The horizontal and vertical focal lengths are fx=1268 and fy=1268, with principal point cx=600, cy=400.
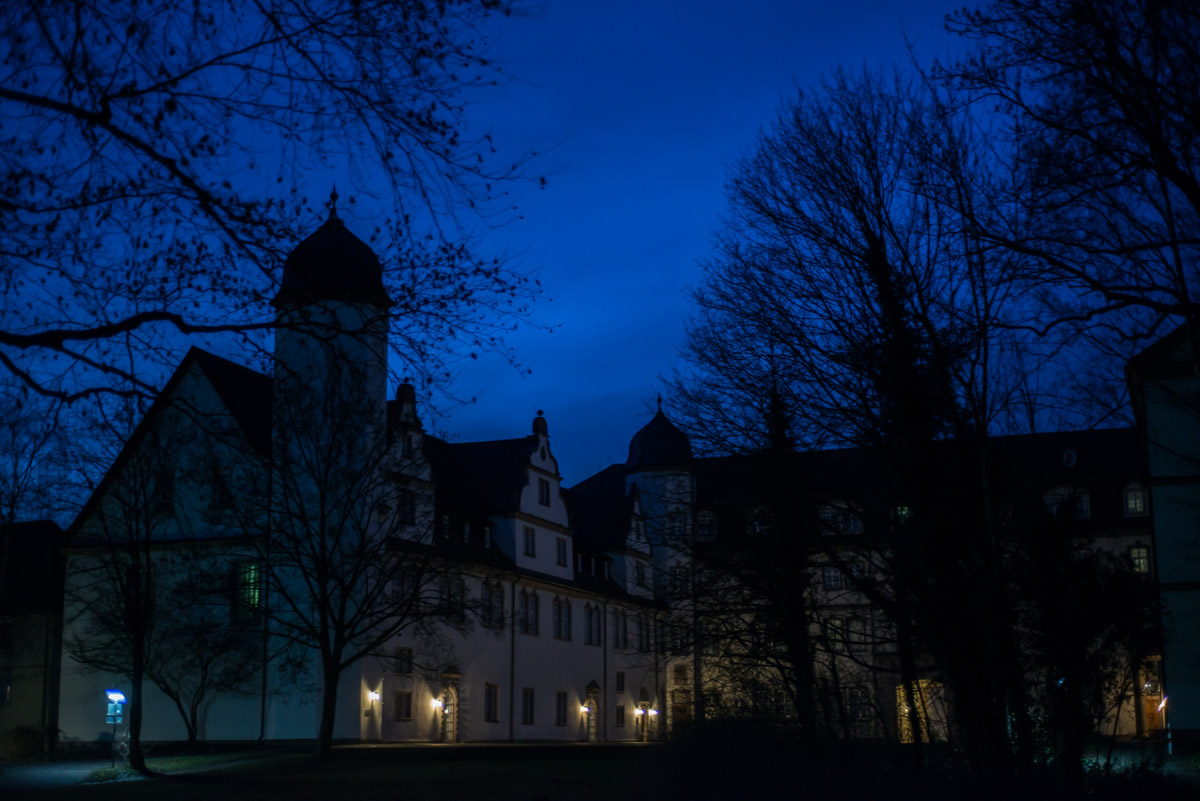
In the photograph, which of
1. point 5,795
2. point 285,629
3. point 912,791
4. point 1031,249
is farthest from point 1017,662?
point 285,629

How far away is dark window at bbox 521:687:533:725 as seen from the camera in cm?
4903

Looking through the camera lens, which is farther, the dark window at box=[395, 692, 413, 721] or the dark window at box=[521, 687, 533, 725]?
the dark window at box=[521, 687, 533, 725]

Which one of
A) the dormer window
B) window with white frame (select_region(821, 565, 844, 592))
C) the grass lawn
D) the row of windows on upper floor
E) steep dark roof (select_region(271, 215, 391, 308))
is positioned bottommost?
the grass lawn

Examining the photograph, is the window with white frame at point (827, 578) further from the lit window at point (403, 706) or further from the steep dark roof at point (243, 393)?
the steep dark roof at point (243, 393)

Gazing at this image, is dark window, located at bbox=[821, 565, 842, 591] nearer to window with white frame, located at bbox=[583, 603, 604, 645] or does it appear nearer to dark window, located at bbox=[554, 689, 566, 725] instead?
dark window, located at bbox=[554, 689, 566, 725]

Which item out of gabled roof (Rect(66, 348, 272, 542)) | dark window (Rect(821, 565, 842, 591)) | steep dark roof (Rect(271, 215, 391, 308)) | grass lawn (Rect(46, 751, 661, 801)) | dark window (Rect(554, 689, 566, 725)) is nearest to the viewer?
steep dark roof (Rect(271, 215, 391, 308))

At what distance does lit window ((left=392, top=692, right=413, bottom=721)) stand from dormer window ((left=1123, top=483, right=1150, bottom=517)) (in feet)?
122

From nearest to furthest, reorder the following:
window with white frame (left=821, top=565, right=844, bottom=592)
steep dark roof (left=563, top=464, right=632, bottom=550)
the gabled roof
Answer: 1. window with white frame (left=821, top=565, right=844, bottom=592)
2. the gabled roof
3. steep dark roof (left=563, top=464, right=632, bottom=550)

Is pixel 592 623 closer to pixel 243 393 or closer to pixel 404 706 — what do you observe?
pixel 404 706

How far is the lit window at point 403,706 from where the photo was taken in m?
40.6

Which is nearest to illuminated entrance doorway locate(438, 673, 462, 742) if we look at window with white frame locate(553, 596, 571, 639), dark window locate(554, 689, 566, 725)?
dark window locate(554, 689, 566, 725)

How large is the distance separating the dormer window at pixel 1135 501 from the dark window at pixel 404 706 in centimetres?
3719

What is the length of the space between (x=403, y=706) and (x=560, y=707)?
12.9m

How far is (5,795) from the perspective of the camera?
78.1 feet
